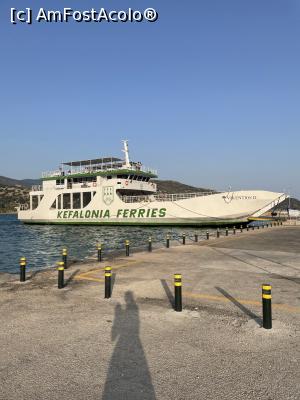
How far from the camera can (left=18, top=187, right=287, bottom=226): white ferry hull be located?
35188 mm

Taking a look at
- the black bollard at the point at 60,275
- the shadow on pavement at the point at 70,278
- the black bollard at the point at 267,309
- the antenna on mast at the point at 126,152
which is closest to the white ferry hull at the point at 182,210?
the antenna on mast at the point at 126,152

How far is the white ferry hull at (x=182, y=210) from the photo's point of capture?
35.2 m

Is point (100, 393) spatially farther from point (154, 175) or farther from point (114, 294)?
point (154, 175)

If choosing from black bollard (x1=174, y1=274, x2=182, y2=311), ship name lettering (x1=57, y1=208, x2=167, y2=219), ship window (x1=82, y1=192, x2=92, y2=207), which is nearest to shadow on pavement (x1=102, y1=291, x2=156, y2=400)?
black bollard (x1=174, y1=274, x2=182, y2=311)

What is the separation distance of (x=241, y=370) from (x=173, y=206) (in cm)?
3361

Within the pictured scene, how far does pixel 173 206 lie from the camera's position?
3788cm

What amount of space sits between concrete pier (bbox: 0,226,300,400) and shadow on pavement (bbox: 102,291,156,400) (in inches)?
0.5

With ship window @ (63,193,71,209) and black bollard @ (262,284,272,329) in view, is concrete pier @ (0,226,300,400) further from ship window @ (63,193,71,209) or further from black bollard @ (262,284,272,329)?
ship window @ (63,193,71,209)

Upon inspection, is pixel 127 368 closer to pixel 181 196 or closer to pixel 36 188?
pixel 181 196

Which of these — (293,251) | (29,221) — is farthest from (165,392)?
(29,221)

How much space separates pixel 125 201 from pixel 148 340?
3753 centimetres

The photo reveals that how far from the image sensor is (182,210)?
3734 cm

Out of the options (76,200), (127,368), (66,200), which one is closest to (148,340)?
(127,368)

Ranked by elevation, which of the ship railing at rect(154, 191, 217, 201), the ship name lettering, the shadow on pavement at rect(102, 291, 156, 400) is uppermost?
the ship railing at rect(154, 191, 217, 201)
